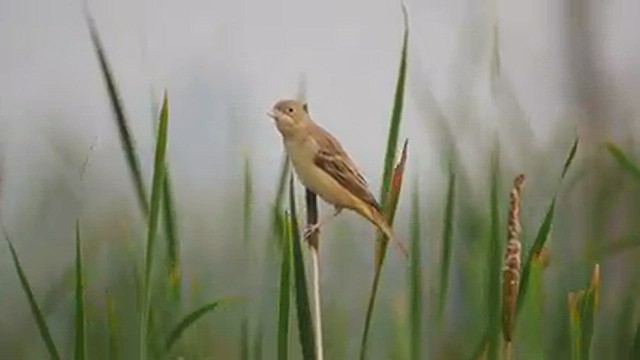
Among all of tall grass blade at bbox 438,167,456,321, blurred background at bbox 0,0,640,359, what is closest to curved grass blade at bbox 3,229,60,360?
blurred background at bbox 0,0,640,359

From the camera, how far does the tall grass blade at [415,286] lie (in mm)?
1296

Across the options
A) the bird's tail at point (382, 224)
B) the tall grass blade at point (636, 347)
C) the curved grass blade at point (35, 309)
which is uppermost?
the bird's tail at point (382, 224)

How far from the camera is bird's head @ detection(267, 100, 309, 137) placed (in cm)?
126

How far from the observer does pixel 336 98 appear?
1.29 m

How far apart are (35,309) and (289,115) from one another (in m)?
0.38

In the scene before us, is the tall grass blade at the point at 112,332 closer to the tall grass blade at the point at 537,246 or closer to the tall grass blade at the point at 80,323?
the tall grass blade at the point at 80,323

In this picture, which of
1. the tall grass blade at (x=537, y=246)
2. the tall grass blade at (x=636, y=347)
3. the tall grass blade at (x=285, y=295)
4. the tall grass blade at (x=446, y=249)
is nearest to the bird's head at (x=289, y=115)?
the tall grass blade at (x=285, y=295)

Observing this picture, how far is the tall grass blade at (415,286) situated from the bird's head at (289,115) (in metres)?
0.18

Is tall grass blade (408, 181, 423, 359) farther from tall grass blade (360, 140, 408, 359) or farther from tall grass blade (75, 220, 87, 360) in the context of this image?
tall grass blade (75, 220, 87, 360)

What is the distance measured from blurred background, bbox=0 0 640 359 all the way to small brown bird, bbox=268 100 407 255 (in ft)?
0.05

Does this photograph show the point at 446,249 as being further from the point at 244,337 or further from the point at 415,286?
the point at 244,337

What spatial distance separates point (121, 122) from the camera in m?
1.27

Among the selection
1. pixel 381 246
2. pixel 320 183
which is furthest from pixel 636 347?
pixel 320 183

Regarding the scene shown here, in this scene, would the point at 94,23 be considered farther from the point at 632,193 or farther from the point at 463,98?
the point at 632,193
